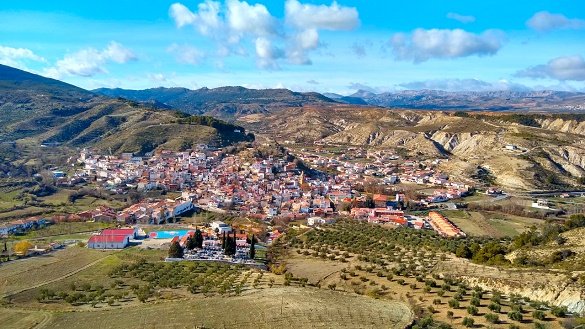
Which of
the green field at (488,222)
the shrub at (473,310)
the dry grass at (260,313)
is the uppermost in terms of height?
the shrub at (473,310)

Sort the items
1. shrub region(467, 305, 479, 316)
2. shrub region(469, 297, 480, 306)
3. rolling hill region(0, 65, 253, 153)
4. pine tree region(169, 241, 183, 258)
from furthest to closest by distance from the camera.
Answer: rolling hill region(0, 65, 253, 153)
pine tree region(169, 241, 183, 258)
shrub region(469, 297, 480, 306)
shrub region(467, 305, 479, 316)

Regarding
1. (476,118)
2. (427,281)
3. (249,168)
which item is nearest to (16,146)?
(249,168)

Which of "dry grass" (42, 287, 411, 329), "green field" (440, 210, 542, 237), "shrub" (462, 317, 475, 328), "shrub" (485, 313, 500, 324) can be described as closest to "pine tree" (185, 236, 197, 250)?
"dry grass" (42, 287, 411, 329)

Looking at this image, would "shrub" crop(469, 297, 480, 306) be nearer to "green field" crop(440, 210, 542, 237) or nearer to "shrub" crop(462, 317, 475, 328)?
"shrub" crop(462, 317, 475, 328)

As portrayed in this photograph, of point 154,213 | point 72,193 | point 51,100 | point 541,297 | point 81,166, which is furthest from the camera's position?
point 51,100

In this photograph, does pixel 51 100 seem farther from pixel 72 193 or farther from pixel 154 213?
pixel 154 213

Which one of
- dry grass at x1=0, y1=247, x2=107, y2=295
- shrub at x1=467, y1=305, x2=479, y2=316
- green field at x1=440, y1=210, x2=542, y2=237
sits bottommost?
green field at x1=440, y1=210, x2=542, y2=237

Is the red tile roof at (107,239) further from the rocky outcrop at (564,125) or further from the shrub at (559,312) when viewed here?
the rocky outcrop at (564,125)

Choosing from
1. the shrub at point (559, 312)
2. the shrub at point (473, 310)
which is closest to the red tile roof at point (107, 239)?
the shrub at point (473, 310)
